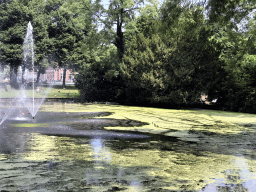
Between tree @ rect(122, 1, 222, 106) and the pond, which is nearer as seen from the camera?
the pond

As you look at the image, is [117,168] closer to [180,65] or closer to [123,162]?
[123,162]

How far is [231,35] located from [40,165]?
883cm

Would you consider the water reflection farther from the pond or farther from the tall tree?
the tall tree

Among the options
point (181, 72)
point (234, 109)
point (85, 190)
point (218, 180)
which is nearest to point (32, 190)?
point (85, 190)

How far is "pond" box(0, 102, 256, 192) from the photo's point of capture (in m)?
5.18

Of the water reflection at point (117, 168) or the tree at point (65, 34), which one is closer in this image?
the water reflection at point (117, 168)

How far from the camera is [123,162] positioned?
6.79m

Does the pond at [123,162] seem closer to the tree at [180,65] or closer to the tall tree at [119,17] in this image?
the tree at [180,65]

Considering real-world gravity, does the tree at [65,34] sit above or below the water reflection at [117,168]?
above

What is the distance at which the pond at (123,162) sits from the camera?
17.0 feet

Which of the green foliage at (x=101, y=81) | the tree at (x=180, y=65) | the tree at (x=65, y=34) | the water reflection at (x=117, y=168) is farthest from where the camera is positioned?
the tree at (x=65, y=34)

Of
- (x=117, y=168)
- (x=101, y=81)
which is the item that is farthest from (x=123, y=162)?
(x=101, y=81)

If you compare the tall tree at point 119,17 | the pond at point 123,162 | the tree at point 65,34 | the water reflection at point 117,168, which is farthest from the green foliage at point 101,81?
the tree at point 65,34

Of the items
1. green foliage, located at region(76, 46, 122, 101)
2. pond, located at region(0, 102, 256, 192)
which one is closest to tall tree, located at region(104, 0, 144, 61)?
green foliage, located at region(76, 46, 122, 101)
